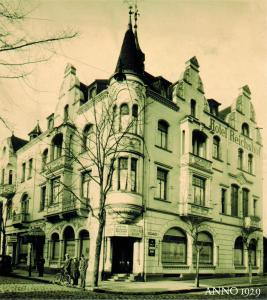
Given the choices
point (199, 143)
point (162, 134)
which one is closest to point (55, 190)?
point (162, 134)

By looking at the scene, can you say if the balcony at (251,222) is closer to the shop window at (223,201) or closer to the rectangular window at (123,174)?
the shop window at (223,201)

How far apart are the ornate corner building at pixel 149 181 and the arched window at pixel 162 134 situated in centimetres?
7

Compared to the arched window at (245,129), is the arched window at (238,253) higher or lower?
lower

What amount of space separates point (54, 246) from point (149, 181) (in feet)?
34.4

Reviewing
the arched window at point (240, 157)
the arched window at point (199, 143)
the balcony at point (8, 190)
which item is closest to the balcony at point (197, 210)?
the arched window at point (199, 143)

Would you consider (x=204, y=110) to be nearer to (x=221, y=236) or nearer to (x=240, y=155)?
(x=240, y=155)

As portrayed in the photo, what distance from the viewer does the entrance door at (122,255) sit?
25.2m

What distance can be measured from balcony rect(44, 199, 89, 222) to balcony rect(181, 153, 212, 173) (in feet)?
23.8

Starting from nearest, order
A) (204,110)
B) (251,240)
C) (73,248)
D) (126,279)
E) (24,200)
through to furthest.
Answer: (126,279) < (73,248) < (204,110) < (251,240) < (24,200)

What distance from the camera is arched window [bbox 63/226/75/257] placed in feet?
95.4

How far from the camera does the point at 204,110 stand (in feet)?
103

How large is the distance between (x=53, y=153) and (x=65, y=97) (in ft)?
14.7

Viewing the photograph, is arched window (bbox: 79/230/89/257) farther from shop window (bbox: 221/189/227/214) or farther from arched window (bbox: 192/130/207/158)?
shop window (bbox: 221/189/227/214)

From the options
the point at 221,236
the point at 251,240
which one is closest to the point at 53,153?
the point at 221,236
